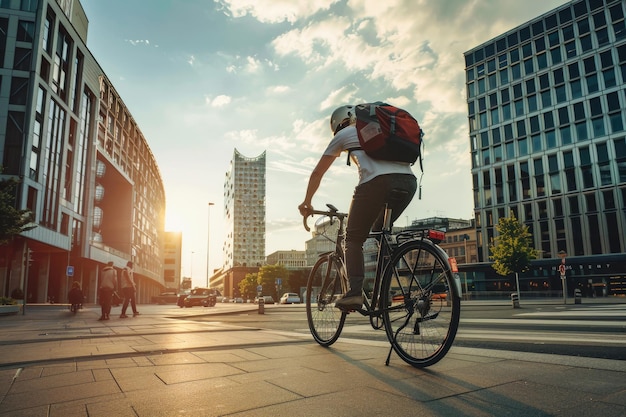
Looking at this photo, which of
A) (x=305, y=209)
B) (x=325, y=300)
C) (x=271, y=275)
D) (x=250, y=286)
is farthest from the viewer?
(x=250, y=286)

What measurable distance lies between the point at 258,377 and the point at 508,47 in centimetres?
6657

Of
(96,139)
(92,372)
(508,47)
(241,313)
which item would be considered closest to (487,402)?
(92,372)

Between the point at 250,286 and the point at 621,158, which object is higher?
the point at 621,158

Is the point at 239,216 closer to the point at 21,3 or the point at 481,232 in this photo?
the point at 481,232

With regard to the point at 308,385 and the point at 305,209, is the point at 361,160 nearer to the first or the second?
the point at 305,209

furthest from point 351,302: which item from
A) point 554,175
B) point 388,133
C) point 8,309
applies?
point 554,175

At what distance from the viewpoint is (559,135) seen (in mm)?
51438

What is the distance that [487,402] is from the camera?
1.97m

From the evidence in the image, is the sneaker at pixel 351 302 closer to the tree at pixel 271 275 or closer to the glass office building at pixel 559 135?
the glass office building at pixel 559 135

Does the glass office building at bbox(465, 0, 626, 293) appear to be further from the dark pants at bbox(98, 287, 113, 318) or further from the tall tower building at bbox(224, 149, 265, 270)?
the tall tower building at bbox(224, 149, 265, 270)

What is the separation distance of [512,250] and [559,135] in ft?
74.0

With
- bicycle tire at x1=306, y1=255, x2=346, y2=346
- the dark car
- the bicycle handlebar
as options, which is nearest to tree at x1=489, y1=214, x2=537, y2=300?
the dark car

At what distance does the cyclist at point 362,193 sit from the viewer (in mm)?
3344

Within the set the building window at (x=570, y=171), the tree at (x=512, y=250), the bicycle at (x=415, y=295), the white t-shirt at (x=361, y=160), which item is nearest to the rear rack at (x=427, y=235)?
the bicycle at (x=415, y=295)
